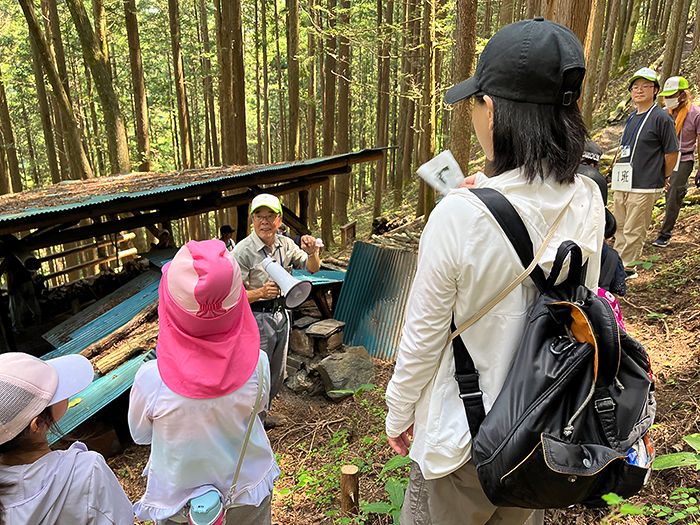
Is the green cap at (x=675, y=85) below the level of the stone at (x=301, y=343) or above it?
above

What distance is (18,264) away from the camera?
6688 mm

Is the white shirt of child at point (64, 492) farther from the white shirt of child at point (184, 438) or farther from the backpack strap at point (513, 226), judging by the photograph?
the backpack strap at point (513, 226)

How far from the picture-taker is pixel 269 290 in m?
3.83

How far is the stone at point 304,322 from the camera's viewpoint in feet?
19.7

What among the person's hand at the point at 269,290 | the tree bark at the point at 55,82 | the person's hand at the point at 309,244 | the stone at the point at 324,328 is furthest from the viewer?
the tree bark at the point at 55,82

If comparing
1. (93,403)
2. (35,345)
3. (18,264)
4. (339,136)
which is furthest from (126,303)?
(339,136)

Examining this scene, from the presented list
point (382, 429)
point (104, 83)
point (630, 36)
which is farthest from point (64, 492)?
point (630, 36)

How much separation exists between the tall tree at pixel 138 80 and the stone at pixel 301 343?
9378 millimetres

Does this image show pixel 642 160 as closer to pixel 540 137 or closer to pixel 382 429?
pixel 382 429

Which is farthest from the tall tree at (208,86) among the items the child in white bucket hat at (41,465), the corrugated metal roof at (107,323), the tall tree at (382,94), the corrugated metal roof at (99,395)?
the child in white bucket hat at (41,465)

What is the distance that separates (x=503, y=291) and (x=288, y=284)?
2.40 meters

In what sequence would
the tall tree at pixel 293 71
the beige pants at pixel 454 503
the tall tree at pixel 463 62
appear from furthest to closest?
the tall tree at pixel 293 71 → the tall tree at pixel 463 62 → the beige pants at pixel 454 503

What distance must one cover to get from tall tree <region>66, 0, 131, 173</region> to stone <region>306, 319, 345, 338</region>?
879 centimetres

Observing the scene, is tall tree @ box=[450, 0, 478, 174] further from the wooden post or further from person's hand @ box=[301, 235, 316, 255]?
the wooden post
